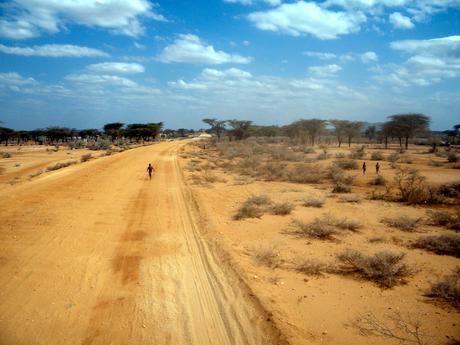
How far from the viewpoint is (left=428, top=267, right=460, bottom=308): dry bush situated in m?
5.52

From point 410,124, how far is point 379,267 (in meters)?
56.5

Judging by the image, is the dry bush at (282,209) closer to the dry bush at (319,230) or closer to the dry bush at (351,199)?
the dry bush at (319,230)

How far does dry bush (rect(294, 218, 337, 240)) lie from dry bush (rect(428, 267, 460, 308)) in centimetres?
325

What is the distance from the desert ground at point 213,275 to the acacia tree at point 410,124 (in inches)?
1898

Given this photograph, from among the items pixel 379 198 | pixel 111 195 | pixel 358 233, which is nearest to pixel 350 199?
pixel 379 198

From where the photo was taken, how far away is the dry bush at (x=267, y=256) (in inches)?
284

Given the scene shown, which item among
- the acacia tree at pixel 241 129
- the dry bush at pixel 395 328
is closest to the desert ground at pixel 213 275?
the dry bush at pixel 395 328

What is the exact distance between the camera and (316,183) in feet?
63.0

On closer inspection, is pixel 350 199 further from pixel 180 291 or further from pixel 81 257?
pixel 81 257

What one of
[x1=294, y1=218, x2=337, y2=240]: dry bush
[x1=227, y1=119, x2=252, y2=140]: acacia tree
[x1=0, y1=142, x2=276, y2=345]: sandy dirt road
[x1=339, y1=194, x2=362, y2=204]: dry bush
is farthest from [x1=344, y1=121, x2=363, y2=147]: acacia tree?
[x1=0, y1=142, x2=276, y2=345]: sandy dirt road

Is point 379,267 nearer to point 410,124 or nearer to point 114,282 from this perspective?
point 114,282

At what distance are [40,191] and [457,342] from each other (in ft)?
52.1

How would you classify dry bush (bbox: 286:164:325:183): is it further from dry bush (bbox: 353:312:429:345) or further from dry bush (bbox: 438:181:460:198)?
dry bush (bbox: 353:312:429:345)

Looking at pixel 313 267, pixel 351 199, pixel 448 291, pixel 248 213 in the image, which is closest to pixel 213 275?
pixel 313 267
